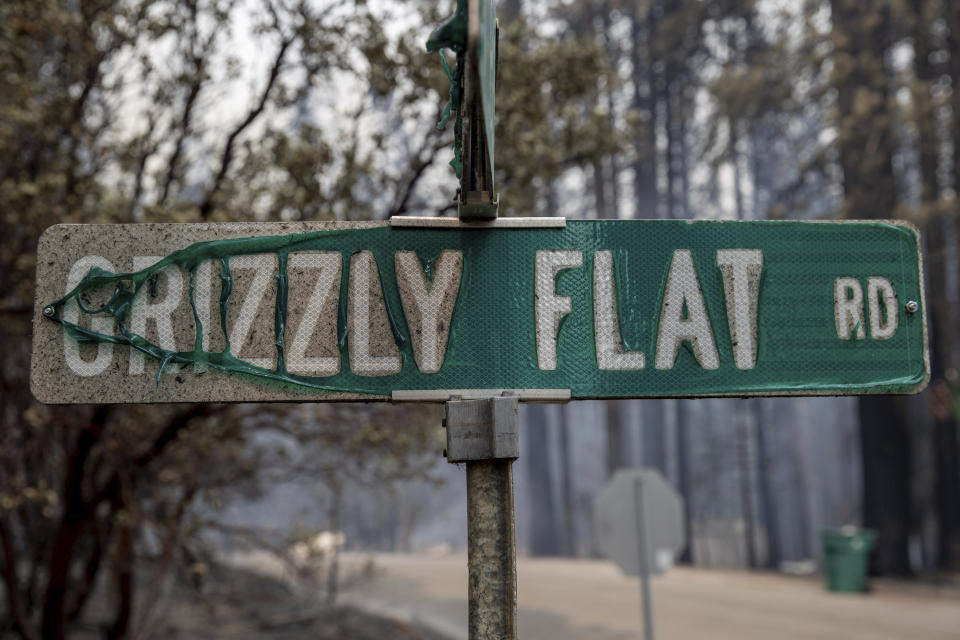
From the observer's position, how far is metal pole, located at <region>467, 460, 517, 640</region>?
1.69m

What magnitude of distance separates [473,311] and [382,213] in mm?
5697

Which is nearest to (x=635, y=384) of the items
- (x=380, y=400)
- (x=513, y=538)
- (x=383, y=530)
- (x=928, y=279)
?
(x=513, y=538)

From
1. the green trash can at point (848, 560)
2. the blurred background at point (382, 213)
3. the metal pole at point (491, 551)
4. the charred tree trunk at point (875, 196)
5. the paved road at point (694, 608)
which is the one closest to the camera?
the metal pole at point (491, 551)

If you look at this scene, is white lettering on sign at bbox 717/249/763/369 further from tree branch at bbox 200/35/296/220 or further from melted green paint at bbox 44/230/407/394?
tree branch at bbox 200/35/296/220

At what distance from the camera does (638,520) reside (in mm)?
7691

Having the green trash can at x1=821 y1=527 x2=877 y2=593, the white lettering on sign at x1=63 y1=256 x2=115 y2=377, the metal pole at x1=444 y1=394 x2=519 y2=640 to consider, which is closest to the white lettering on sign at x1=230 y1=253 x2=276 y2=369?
the white lettering on sign at x1=63 y1=256 x2=115 y2=377

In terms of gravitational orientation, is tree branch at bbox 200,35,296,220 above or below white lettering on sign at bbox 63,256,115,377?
above

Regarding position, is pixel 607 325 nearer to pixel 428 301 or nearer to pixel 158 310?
pixel 428 301

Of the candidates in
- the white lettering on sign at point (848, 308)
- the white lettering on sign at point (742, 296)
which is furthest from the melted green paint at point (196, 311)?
the white lettering on sign at point (848, 308)

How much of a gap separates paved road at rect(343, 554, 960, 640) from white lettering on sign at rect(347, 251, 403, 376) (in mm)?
9538

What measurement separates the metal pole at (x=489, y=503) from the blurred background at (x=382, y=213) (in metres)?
4.77

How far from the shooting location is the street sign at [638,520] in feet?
24.8

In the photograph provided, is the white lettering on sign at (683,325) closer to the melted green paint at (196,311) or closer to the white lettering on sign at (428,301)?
the white lettering on sign at (428,301)

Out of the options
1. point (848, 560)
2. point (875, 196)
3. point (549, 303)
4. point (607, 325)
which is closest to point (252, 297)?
point (549, 303)
